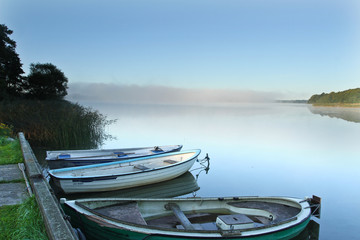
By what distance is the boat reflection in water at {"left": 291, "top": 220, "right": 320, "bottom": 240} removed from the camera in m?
5.74

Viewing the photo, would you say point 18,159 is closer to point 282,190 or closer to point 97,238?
point 97,238

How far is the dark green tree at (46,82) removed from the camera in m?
33.0

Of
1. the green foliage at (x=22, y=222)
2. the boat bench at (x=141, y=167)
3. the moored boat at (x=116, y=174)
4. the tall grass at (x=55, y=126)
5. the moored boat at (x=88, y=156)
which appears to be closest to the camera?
the green foliage at (x=22, y=222)

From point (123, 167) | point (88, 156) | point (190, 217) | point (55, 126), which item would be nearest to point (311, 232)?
point (190, 217)

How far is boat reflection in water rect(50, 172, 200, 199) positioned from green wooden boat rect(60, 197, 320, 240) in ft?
9.43

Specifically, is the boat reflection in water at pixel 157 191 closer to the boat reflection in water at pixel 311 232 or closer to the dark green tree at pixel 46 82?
the boat reflection in water at pixel 311 232

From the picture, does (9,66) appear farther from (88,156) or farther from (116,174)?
(116,174)

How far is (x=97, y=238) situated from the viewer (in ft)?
14.5

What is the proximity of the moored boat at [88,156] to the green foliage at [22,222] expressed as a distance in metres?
5.32

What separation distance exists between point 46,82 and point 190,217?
3414 cm

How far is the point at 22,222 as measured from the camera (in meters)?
3.26

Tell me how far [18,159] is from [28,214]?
4202mm

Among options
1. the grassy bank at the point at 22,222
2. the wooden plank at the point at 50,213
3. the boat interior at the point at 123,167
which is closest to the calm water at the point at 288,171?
the boat interior at the point at 123,167

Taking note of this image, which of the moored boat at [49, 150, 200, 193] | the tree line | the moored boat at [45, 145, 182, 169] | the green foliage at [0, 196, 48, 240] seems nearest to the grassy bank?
the green foliage at [0, 196, 48, 240]
